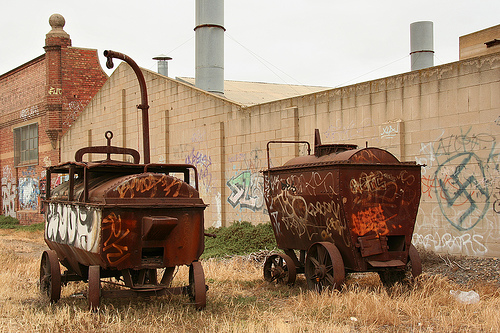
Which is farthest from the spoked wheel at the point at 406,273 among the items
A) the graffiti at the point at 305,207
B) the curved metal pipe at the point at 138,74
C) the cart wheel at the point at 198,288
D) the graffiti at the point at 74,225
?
the curved metal pipe at the point at 138,74

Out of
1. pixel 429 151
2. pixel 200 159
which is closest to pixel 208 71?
pixel 200 159

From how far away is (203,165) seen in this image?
17.3 metres

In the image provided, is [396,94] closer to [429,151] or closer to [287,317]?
[429,151]

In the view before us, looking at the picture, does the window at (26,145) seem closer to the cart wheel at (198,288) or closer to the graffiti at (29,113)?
the graffiti at (29,113)

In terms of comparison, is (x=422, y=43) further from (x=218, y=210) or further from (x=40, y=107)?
(x=40, y=107)

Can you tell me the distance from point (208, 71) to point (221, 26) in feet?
6.00

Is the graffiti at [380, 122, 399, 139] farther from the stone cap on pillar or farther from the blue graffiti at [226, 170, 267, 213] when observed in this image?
the stone cap on pillar

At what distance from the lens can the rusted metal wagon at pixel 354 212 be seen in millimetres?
7805

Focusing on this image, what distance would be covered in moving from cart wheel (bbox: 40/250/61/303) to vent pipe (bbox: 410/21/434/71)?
60.3 feet

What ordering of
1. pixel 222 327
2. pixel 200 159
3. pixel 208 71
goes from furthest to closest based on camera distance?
1. pixel 208 71
2. pixel 200 159
3. pixel 222 327

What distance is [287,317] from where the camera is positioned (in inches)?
270

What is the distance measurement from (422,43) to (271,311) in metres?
18.3

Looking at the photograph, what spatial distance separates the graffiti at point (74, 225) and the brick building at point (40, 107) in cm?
1856

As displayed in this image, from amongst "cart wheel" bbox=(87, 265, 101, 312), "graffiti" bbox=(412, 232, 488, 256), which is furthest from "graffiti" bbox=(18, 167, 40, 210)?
"cart wheel" bbox=(87, 265, 101, 312)
